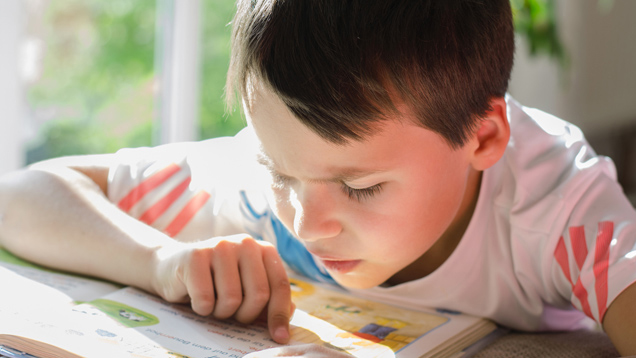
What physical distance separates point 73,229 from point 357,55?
42 centimetres

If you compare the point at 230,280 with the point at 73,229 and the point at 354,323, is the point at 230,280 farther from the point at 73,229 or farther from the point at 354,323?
the point at 73,229

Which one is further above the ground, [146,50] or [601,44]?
[601,44]

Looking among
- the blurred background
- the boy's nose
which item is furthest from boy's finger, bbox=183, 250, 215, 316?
the blurred background

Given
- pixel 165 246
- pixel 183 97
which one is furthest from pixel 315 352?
pixel 183 97

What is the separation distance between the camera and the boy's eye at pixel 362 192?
58cm

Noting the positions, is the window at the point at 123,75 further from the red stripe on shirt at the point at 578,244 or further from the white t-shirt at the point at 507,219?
the red stripe on shirt at the point at 578,244

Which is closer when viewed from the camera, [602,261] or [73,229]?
[602,261]

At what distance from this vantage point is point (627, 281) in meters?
0.58

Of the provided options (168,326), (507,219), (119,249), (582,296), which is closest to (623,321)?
(582,296)

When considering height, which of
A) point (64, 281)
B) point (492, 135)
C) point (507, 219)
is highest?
point (492, 135)

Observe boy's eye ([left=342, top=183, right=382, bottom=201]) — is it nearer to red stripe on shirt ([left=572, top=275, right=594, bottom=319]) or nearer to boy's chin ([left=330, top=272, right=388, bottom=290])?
boy's chin ([left=330, top=272, right=388, bottom=290])

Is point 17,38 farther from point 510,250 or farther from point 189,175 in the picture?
point 510,250

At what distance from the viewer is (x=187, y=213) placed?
2.70 ft

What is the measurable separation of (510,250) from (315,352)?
0.34 m
